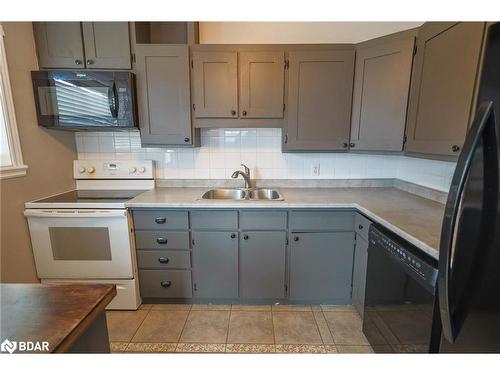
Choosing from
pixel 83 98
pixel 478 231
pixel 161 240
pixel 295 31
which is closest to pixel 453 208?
pixel 478 231

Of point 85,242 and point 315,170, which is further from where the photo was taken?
point 315,170

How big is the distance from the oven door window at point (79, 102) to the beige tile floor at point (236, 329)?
161cm

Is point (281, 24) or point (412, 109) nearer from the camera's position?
point (412, 109)

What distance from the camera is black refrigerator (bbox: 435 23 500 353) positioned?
0.73 metres

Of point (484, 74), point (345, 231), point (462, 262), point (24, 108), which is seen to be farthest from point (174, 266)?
point (484, 74)

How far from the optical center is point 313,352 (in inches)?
63.4

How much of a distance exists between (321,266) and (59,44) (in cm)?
276

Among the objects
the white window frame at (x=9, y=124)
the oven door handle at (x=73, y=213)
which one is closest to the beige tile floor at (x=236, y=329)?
the oven door handle at (x=73, y=213)

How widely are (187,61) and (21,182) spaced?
1.58 m

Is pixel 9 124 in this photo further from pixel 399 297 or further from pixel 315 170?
pixel 399 297

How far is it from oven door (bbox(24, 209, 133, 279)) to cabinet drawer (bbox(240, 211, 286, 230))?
917 millimetres

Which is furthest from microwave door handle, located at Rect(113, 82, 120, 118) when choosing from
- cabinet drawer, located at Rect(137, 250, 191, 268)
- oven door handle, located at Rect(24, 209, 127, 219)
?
cabinet drawer, located at Rect(137, 250, 191, 268)

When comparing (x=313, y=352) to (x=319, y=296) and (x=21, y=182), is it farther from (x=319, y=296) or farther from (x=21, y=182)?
(x=21, y=182)

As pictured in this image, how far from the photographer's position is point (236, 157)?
7.82ft
